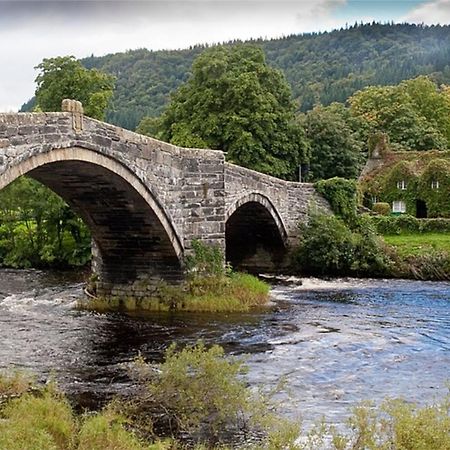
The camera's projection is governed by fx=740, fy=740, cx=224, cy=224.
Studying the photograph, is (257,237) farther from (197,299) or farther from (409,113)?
(409,113)

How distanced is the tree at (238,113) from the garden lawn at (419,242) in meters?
7.34

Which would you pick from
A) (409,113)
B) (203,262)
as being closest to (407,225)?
(203,262)

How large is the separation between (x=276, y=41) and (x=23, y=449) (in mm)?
135648

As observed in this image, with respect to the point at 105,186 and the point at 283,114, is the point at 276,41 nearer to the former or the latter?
the point at 283,114

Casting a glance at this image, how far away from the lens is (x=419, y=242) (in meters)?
29.1

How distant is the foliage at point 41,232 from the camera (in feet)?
103

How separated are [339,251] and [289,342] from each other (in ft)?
39.3

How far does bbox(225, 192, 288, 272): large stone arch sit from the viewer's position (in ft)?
89.1

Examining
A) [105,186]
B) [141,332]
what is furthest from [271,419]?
[105,186]

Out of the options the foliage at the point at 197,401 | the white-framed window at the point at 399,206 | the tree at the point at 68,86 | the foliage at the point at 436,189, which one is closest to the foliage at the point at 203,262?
the foliage at the point at 197,401

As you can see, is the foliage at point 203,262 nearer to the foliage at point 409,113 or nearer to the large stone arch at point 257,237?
the large stone arch at point 257,237

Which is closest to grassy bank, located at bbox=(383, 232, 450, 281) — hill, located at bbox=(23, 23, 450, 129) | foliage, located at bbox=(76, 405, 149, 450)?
foliage, located at bbox=(76, 405, 149, 450)

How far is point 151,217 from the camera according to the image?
1884 cm

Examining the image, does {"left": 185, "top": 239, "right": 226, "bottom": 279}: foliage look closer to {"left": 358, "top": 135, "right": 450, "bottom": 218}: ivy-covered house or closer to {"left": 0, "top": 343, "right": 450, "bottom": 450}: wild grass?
{"left": 0, "top": 343, "right": 450, "bottom": 450}: wild grass
